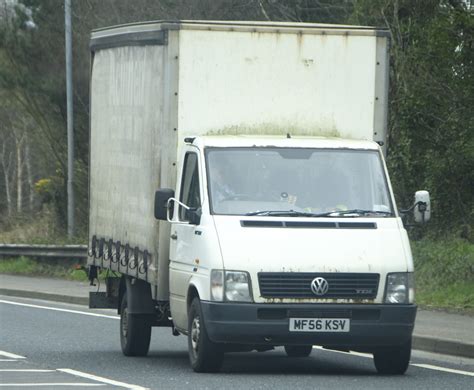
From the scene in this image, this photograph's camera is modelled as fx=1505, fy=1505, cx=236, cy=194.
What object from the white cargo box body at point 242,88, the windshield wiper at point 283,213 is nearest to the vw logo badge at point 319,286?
the windshield wiper at point 283,213

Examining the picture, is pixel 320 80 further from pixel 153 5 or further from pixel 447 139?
pixel 153 5

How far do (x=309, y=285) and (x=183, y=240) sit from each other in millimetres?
1406

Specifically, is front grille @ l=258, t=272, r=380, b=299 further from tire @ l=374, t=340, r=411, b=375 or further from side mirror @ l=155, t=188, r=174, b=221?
side mirror @ l=155, t=188, r=174, b=221

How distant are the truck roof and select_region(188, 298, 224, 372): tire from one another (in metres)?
1.51

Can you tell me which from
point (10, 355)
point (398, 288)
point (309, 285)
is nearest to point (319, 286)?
point (309, 285)

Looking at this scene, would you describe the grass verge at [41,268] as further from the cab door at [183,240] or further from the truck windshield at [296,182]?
the truck windshield at [296,182]

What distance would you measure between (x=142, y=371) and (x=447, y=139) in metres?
10.6

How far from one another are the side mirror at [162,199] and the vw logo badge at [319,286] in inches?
60.5

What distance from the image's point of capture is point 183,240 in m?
13.7

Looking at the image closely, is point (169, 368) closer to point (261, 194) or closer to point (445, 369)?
point (261, 194)

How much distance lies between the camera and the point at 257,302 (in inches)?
508

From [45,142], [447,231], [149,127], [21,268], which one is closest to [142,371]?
[149,127]

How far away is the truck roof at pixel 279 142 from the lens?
13.8m

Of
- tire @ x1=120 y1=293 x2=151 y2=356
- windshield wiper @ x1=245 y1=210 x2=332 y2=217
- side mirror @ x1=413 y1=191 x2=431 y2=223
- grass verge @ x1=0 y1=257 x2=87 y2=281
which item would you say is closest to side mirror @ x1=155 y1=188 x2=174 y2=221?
windshield wiper @ x1=245 y1=210 x2=332 y2=217
